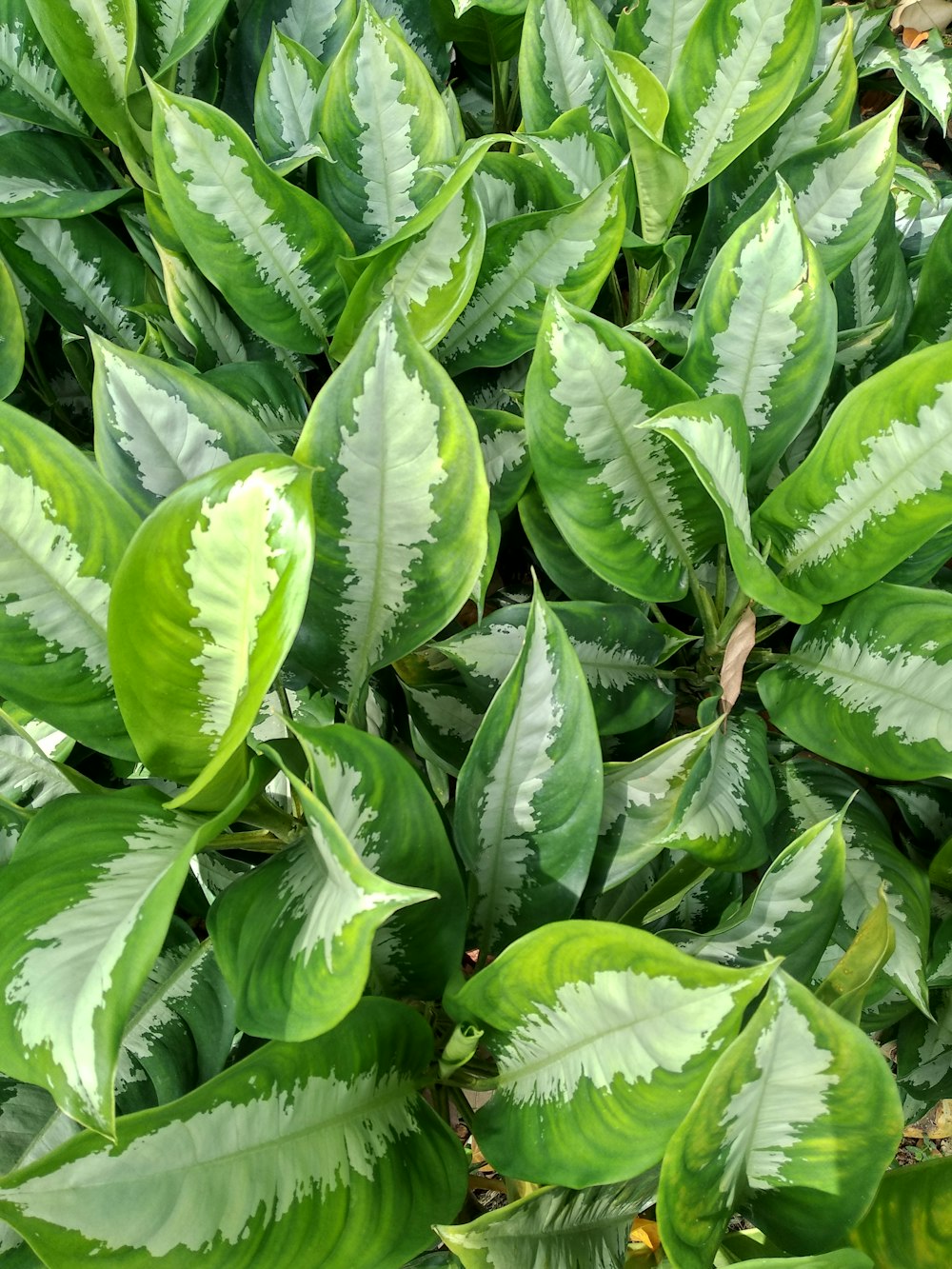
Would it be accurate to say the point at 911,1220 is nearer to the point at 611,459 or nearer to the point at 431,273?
the point at 611,459

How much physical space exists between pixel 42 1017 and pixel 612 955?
0.27 meters

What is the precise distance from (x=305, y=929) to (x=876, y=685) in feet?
1.46

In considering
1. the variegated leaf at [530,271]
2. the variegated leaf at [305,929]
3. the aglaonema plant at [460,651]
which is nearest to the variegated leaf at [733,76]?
the aglaonema plant at [460,651]

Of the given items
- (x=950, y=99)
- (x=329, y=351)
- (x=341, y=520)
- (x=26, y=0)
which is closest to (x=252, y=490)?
(x=341, y=520)

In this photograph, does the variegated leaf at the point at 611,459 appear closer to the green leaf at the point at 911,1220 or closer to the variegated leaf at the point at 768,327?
the variegated leaf at the point at 768,327

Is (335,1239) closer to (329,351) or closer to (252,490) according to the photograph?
(252,490)

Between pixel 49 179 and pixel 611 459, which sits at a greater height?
pixel 49 179

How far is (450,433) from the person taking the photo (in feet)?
1.76

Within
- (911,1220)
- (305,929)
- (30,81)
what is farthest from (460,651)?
(30,81)

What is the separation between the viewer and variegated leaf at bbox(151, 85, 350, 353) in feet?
2.20

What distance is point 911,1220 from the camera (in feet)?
1.91

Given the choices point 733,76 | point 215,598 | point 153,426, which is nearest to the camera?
point 215,598

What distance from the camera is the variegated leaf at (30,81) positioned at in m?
0.83

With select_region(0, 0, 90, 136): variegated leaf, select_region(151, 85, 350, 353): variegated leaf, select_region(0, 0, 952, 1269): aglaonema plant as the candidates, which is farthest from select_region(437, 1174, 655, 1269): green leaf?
select_region(0, 0, 90, 136): variegated leaf
